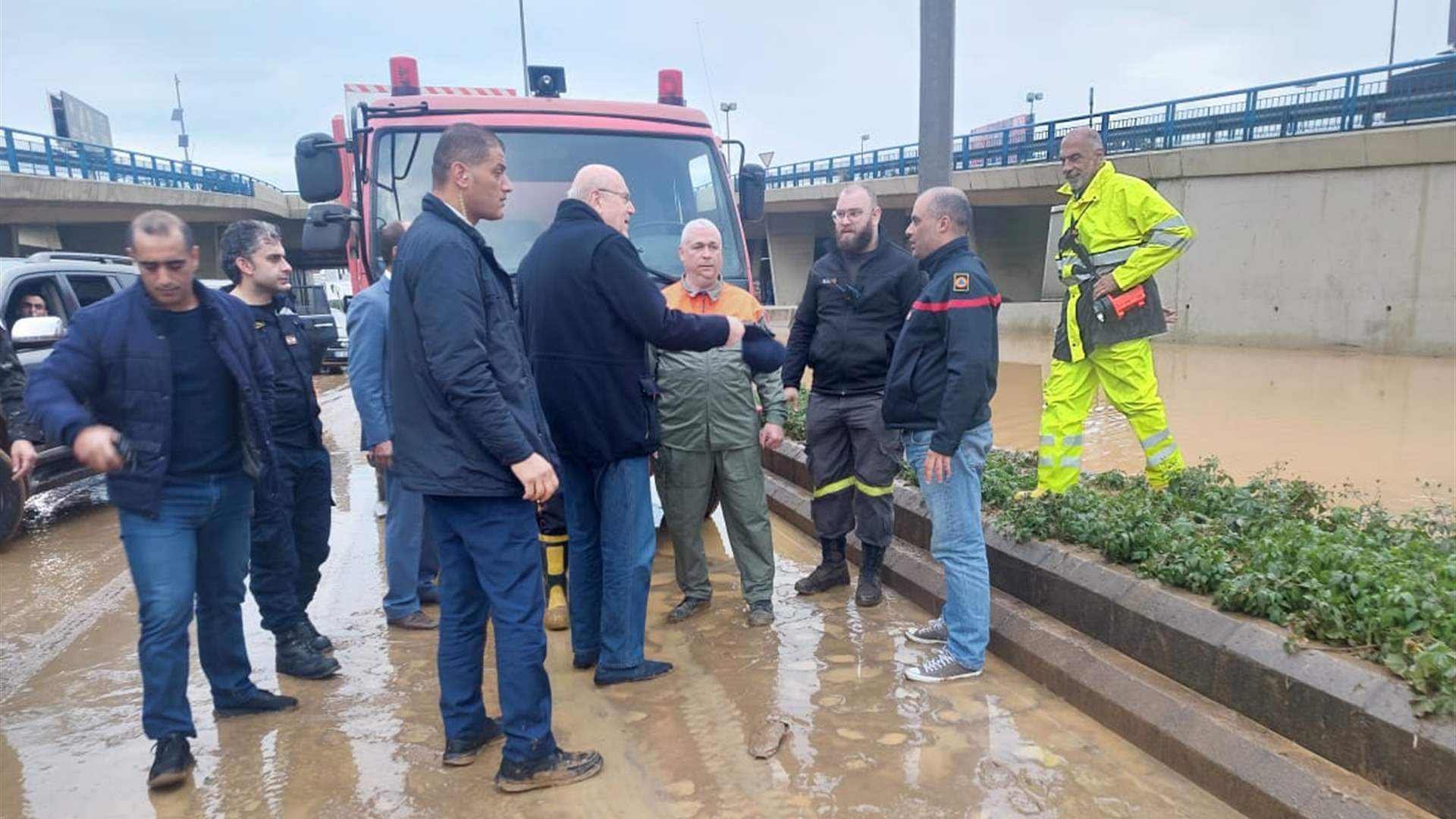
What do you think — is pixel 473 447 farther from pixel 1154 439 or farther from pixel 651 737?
pixel 1154 439

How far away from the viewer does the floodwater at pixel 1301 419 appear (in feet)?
23.4

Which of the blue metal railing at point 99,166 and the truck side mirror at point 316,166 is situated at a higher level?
the blue metal railing at point 99,166

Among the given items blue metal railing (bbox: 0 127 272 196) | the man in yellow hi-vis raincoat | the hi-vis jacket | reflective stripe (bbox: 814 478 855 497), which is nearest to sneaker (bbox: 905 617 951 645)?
→ reflective stripe (bbox: 814 478 855 497)

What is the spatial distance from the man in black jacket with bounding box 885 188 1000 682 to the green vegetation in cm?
63

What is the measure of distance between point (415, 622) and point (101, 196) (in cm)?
2475

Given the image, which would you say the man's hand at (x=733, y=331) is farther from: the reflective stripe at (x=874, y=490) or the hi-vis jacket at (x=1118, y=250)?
the hi-vis jacket at (x=1118, y=250)

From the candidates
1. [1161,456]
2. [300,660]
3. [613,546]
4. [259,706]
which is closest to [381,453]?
→ [300,660]

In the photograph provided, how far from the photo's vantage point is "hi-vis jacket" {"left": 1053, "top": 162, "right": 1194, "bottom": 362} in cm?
458

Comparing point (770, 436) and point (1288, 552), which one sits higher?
point (770, 436)

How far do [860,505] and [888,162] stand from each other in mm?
25609

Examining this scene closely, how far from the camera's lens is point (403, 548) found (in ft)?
14.7

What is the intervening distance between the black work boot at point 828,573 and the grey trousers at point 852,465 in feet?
0.30

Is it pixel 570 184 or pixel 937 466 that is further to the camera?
pixel 570 184

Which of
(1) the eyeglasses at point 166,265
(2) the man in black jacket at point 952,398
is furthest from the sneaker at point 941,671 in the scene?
(1) the eyeglasses at point 166,265
